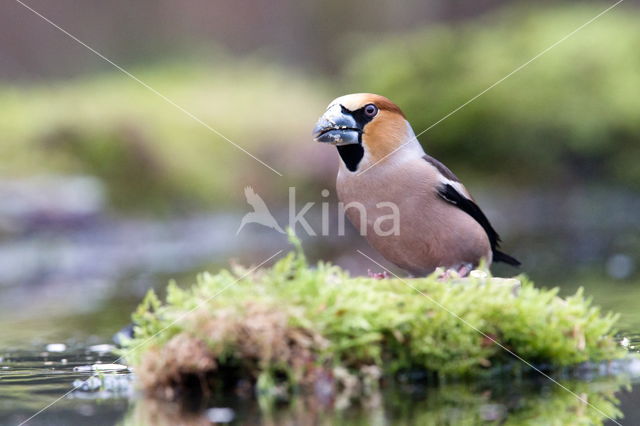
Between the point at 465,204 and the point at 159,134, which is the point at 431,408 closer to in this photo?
the point at 465,204

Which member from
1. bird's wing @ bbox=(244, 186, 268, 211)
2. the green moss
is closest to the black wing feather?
the green moss

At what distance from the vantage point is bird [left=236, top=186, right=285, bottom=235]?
642 inches

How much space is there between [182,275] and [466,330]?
22.1 ft

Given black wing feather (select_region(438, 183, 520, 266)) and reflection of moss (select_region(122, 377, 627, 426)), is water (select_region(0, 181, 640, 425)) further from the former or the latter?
black wing feather (select_region(438, 183, 520, 266))

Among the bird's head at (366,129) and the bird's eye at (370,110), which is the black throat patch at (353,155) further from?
the bird's eye at (370,110)

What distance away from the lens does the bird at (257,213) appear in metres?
16.3

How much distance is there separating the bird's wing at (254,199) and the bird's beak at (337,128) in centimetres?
1126

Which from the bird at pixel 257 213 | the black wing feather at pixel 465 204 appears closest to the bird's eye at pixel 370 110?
the black wing feather at pixel 465 204

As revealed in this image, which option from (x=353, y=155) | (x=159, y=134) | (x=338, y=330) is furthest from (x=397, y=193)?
(x=159, y=134)

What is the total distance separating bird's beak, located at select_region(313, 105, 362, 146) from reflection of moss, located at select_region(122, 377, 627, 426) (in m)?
2.02

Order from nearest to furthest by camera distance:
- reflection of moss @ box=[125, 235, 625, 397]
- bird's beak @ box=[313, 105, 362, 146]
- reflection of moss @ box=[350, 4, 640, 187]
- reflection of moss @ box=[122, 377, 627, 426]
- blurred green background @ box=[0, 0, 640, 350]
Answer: reflection of moss @ box=[122, 377, 627, 426]
reflection of moss @ box=[125, 235, 625, 397]
bird's beak @ box=[313, 105, 362, 146]
blurred green background @ box=[0, 0, 640, 350]
reflection of moss @ box=[350, 4, 640, 187]

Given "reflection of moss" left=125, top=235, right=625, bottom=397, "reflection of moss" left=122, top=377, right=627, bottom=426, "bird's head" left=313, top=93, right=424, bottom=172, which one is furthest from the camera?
"bird's head" left=313, top=93, right=424, bottom=172

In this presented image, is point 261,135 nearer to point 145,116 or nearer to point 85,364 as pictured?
point 145,116

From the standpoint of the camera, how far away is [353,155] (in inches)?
226
